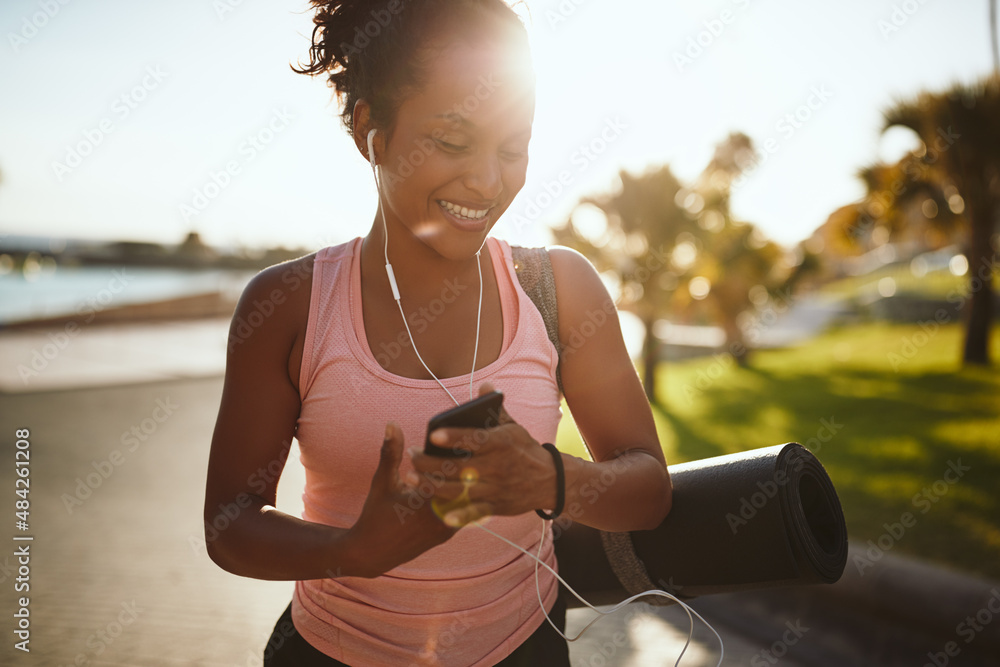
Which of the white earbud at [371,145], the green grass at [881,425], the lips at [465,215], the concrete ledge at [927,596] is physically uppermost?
the white earbud at [371,145]

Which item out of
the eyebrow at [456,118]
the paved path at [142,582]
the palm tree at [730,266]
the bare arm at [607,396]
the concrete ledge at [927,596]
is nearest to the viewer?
the eyebrow at [456,118]

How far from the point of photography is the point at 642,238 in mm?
11680

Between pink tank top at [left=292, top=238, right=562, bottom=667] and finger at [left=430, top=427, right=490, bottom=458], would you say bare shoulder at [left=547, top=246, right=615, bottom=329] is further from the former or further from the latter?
finger at [left=430, top=427, right=490, bottom=458]

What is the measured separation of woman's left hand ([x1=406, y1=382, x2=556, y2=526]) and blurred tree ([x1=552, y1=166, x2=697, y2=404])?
10.4 metres

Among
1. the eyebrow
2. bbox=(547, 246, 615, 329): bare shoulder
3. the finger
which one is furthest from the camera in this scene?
bbox=(547, 246, 615, 329): bare shoulder

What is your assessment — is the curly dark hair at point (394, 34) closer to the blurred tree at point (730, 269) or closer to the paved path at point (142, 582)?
the paved path at point (142, 582)

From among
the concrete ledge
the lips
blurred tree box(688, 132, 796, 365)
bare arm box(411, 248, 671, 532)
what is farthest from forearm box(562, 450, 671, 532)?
blurred tree box(688, 132, 796, 365)

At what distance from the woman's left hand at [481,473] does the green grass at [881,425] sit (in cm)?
410

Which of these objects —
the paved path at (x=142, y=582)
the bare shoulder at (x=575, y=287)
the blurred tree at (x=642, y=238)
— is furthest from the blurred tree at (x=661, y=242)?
the bare shoulder at (x=575, y=287)

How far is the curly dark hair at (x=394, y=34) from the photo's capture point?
4.47 ft

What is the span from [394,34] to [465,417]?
2.71 feet

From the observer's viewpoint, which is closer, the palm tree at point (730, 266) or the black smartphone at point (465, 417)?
the black smartphone at point (465, 417)

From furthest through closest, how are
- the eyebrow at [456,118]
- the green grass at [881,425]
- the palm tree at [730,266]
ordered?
the palm tree at [730,266] < the green grass at [881,425] < the eyebrow at [456,118]

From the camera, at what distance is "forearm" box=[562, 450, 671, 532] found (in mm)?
1244
